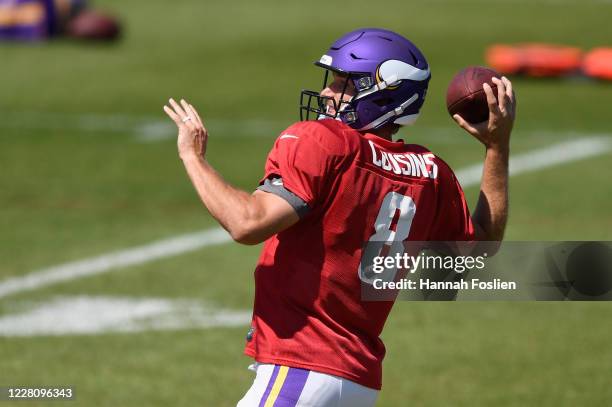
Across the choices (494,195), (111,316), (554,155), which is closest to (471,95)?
(494,195)

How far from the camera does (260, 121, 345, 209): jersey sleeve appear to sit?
16.2 ft

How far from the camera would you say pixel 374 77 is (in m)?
5.41

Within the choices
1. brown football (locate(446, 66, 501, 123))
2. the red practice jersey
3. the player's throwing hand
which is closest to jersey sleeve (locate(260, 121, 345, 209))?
the red practice jersey

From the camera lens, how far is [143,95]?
20953 mm

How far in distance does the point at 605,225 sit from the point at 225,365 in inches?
223

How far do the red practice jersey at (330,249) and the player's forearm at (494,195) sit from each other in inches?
21.8

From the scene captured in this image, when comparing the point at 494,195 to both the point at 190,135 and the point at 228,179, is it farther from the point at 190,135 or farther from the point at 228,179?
the point at 228,179

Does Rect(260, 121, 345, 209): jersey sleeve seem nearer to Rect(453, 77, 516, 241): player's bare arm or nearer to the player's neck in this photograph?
the player's neck

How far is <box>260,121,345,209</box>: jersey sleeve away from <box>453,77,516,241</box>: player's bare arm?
972mm

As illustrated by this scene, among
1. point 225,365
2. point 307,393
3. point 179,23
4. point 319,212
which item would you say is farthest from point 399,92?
point 179,23

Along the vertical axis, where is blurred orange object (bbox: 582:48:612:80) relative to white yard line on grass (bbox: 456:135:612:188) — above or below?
below

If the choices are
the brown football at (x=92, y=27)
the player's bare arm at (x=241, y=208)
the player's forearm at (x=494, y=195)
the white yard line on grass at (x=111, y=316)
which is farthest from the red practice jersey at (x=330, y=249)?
the brown football at (x=92, y=27)

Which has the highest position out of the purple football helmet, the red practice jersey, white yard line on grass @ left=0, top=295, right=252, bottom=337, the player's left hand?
the purple football helmet

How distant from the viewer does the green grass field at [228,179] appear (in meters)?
9.00
